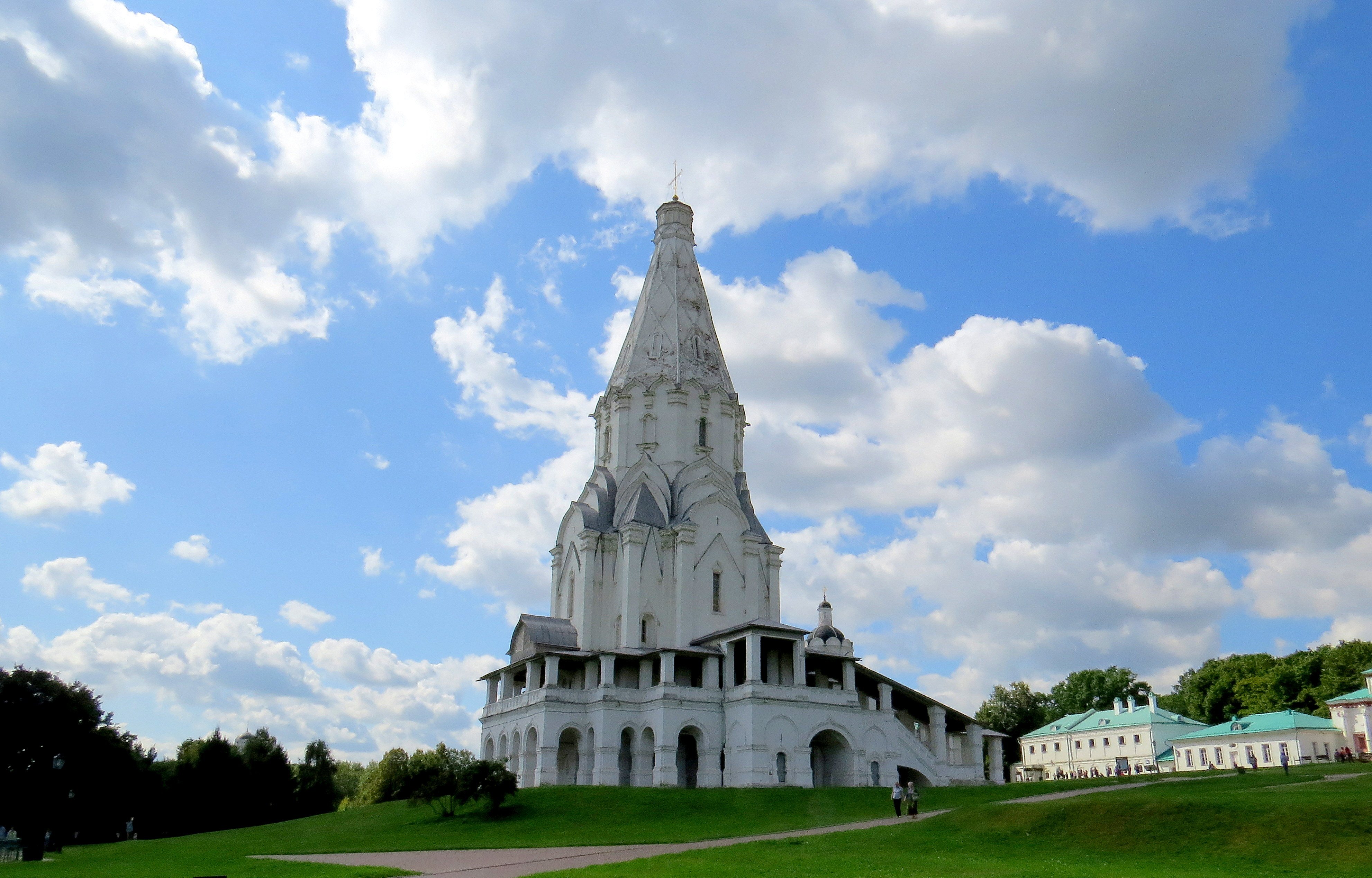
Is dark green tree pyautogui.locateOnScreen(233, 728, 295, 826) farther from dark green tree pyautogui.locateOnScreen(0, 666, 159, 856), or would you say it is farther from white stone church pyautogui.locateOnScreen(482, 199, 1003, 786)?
dark green tree pyautogui.locateOnScreen(0, 666, 159, 856)

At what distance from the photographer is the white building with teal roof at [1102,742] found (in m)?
61.1

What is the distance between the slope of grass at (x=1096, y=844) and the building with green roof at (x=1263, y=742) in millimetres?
31398

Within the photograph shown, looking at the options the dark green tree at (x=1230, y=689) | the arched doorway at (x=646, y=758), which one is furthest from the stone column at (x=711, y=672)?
the dark green tree at (x=1230, y=689)

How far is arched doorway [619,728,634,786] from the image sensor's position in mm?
41250

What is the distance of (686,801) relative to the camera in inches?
1265

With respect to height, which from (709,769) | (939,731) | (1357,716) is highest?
(1357,716)

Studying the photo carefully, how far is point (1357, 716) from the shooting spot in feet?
168

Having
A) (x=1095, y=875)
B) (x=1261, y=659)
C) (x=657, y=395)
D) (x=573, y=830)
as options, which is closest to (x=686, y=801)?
(x=573, y=830)

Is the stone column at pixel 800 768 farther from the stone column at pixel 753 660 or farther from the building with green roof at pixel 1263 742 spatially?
the building with green roof at pixel 1263 742

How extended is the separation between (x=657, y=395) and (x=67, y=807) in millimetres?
28685

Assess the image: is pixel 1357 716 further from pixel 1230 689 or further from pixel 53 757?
pixel 53 757

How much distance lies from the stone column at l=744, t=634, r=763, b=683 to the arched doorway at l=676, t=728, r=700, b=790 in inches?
154

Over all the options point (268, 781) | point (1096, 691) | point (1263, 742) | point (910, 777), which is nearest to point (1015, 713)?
point (1096, 691)

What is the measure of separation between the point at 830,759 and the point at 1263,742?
26351mm
